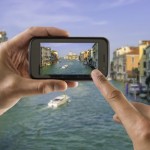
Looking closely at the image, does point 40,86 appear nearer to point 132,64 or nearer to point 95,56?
point 95,56

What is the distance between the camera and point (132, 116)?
0.32 meters

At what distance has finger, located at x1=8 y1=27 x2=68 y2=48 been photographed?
1.71 feet

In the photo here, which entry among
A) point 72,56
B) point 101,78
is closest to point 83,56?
point 72,56

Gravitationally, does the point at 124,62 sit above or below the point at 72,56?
below

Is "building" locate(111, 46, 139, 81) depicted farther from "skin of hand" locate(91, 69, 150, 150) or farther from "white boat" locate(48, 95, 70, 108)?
"skin of hand" locate(91, 69, 150, 150)

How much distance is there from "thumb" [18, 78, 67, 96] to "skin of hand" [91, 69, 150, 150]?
157mm

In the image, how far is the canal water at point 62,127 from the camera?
15.5 metres

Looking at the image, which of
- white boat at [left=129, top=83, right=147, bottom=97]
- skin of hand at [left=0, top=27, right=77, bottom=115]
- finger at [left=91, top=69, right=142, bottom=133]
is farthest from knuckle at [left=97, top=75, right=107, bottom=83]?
white boat at [left=129, top=83, right=147, bottom=97]

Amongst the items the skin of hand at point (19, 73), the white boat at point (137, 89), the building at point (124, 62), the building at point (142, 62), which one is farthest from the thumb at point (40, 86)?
the building at point (124, 62)

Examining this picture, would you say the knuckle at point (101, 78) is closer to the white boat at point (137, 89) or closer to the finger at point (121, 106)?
the finger at point (121, 106)

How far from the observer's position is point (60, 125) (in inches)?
728

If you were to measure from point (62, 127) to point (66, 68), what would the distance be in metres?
17.9

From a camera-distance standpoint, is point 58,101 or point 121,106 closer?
point 121,106

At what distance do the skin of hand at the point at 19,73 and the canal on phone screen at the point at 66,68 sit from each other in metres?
0.02
